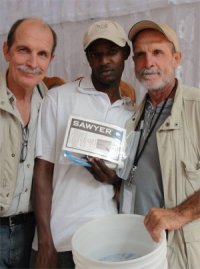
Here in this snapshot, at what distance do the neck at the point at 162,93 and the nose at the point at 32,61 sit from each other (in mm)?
434

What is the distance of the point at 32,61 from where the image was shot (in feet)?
4.03

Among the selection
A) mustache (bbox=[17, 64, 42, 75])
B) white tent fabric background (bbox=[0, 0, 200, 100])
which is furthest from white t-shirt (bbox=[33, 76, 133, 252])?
white tent fabric background (bbox=[0, 0, 200, 100])

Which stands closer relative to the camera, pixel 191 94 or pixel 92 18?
pixel 191 94

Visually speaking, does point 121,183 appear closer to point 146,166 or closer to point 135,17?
point 146,166

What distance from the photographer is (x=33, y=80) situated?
4.05 feet

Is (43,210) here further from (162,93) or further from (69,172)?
(162,93)

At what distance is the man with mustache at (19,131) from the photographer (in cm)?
119

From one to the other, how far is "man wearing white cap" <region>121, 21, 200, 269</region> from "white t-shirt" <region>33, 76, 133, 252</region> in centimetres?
8

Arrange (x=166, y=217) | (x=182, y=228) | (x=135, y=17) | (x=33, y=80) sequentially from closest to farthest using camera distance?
1. (x=166, y=217)
2. (x=182, y=228)
3. (x=33, y=80)
4. (x=135, y=17)

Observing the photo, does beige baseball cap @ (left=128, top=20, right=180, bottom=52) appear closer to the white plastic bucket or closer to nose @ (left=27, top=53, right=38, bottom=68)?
nose @ (left=27, top=53, right=38, bottom=68)

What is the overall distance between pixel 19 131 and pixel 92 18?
896 millimetres

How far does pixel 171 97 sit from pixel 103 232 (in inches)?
21.8

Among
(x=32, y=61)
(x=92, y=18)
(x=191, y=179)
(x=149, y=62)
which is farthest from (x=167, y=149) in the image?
(x=92, y=18)

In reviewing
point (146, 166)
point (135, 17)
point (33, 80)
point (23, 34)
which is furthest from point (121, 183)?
point (135, 17)
